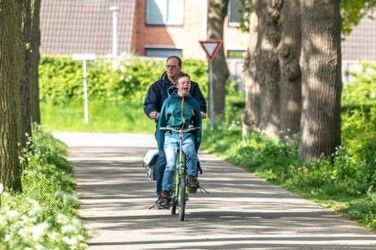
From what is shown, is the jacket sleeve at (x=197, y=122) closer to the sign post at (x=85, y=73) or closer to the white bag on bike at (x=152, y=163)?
the white bag on bike at (x=152, y=163)

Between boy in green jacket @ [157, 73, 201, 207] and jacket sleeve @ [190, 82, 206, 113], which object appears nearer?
boy in green jacket @ [157, 73, 201, 207]

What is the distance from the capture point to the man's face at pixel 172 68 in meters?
18.0

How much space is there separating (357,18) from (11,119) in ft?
97.3

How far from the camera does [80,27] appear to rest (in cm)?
6125

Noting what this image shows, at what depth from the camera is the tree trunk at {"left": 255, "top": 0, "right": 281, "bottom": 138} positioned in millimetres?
32188

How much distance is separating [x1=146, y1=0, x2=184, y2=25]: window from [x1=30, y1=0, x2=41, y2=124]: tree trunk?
29.5 meters

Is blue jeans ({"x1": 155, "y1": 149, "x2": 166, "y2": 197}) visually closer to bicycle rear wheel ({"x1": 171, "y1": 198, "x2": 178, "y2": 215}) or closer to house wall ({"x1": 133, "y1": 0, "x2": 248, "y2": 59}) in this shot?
bicycle rear wheel ({"x1": 171, "y1": 198, "x2": 178, "y2": 215})

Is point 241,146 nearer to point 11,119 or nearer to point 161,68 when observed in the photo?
point 11,119

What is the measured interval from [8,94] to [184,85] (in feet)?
6.47

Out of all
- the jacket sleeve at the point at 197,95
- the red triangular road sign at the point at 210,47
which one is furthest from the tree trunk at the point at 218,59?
the jacket sleeve at the point at 197,95

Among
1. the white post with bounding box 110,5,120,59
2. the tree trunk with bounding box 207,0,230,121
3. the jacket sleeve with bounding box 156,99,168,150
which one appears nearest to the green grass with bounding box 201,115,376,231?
the jacket sleeve with bounding box 156,99,168,150

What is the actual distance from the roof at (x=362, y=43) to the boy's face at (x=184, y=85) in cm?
4593

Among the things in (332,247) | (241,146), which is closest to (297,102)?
(241,146)

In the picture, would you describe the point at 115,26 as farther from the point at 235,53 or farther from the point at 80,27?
the point at 235,53
